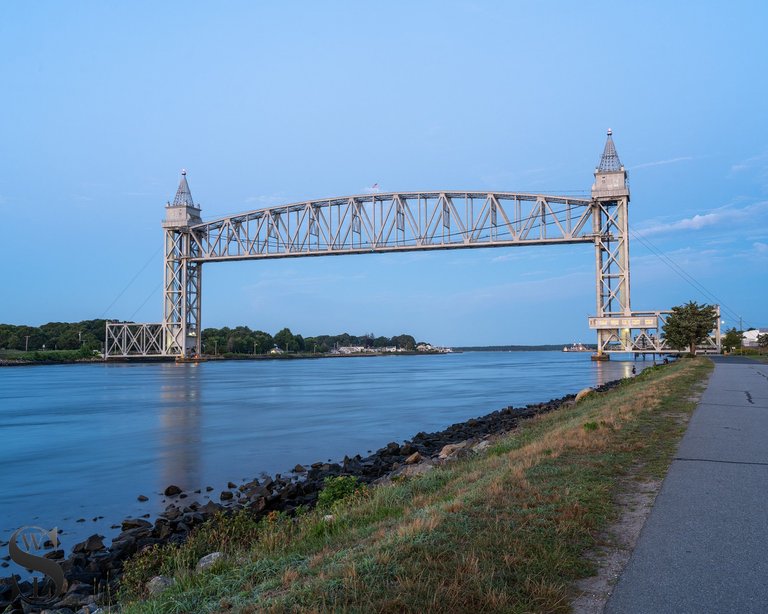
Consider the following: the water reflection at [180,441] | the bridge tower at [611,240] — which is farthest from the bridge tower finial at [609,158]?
the water reflection at [180,441]

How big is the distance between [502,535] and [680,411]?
1148cm

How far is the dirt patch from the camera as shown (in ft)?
14.1

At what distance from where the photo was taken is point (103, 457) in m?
19.1

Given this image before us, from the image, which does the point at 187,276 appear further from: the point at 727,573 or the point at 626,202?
the point at 727,573

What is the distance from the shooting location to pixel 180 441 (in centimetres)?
2162

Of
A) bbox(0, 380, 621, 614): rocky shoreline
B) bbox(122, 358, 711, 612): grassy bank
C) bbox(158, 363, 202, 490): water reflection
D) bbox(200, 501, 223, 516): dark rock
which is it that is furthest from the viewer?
bbox(158, 363, 202, 490): water reflection

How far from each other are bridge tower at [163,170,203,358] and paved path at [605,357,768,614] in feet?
289

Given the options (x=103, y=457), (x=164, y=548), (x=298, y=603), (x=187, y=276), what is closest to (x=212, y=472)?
(x=103, y=457)

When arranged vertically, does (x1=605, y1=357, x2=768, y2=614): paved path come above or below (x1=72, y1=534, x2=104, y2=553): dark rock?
above

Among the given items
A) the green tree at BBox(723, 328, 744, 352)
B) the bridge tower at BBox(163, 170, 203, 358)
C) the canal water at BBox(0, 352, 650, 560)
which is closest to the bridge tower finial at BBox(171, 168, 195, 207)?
the bridge tower at BBox(163, 170, 203, 358)

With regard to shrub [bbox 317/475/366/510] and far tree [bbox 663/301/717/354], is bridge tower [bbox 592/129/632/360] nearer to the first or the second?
far tree [bbox 663/301/717/354]

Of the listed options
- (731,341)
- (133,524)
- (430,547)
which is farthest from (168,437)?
(731,341)

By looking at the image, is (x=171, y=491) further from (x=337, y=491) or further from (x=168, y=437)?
(x=168, y=437)

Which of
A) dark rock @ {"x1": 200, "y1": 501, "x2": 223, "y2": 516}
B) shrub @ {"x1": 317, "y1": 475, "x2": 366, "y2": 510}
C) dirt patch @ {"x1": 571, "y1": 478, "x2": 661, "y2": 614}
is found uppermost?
dirt patch @ {"x1": 571, "y1": 478, "x2": 661, "y2": 614}
